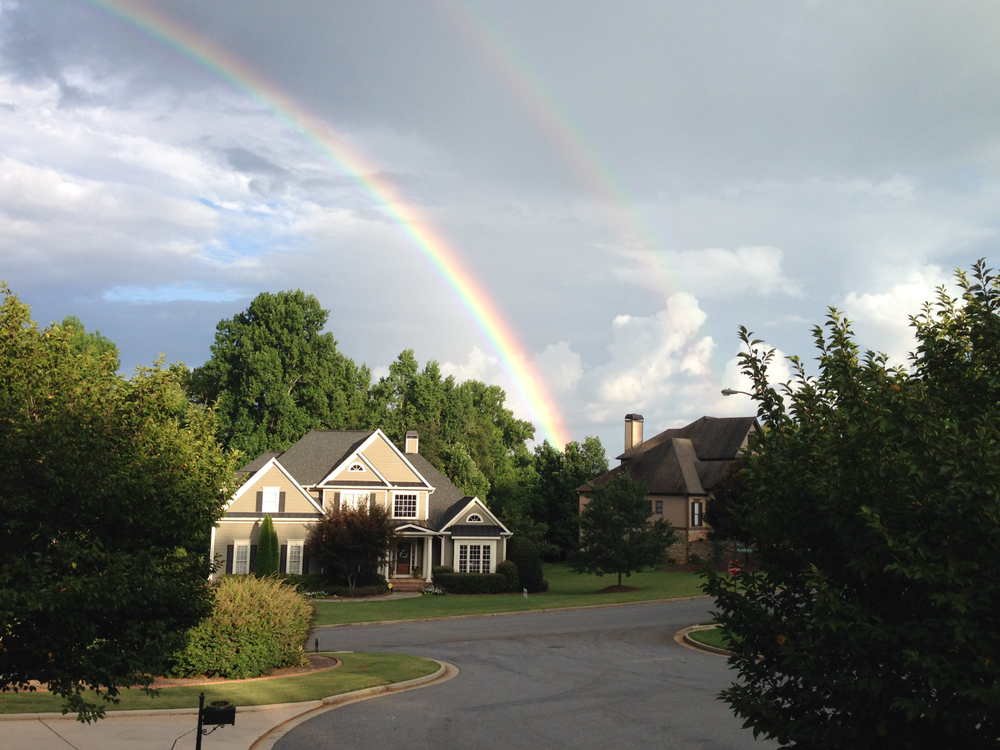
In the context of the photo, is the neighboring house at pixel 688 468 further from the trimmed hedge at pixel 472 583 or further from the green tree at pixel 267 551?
the green tree at pixel 267 551

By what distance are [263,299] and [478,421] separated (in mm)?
27083

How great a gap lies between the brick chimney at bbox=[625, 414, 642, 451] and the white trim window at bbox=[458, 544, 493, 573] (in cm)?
3024

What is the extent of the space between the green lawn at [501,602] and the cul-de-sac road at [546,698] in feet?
22.1

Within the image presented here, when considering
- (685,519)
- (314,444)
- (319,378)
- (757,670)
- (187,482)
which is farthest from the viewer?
(319,378)

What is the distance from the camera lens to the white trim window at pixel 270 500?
5294cm

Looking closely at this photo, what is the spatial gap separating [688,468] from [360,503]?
31283 mm

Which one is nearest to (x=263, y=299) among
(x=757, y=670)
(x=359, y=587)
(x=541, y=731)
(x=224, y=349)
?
(x=224, y=349)

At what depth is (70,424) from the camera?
1015cm

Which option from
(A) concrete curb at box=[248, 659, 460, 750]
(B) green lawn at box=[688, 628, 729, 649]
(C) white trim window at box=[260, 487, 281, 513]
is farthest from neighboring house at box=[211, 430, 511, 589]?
(A) concrete curb at box=[248, 659, 460, 750]

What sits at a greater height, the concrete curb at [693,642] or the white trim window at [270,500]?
the white trim window at [270,500]

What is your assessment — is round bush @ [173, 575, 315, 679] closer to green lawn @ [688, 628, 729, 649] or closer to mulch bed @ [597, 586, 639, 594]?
green lawn @ [688, 628, 729, 649]

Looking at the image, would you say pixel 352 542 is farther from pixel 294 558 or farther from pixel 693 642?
pixel 693 642

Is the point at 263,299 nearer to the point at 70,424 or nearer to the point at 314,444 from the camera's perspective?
the point at 314,444

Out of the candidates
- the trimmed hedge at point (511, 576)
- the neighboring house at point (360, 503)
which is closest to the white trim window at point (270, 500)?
the neighboring house at point (360, 503)
